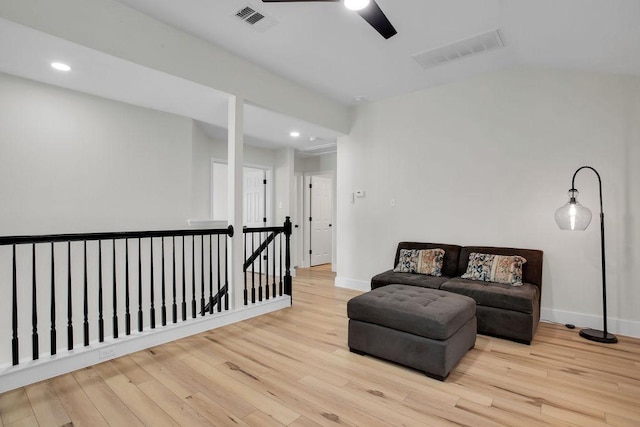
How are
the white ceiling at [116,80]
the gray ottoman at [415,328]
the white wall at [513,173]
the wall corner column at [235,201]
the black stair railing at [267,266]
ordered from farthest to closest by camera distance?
1. the black stair railing at [267,266]
2. the wall corner column at [235,201]
3. the white wall at [513,173]
4. the white ceiling at [116,80]
5. the gray ottoman at [415,328]

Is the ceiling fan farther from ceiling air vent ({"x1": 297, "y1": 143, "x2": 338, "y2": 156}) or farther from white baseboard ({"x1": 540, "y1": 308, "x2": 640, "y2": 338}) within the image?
ceiling air vent ({"x1": 297, "y1": 143, "x2": 338, "y2": 156})

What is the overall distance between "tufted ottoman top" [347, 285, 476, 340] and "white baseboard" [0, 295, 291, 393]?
1429mm

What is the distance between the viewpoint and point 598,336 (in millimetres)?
2969

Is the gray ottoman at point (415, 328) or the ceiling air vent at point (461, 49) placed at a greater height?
the ceiling air vent at point (461, 49)

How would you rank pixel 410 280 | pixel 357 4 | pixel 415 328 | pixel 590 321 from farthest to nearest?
pixel 410 280 < pixel 590 321 < pixel 415 328 < pixel 357 4

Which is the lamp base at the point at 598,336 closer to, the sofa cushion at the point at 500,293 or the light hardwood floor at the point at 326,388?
the light hardwood floor at the point at 326,388

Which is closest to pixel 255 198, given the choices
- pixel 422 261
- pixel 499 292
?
pixel 422 261

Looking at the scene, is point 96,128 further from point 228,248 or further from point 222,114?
point 228,248

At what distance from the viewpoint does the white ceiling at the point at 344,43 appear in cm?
249

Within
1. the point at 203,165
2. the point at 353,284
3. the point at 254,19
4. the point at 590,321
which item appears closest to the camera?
the point at 254,19

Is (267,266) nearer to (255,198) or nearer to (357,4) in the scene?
(357,4)

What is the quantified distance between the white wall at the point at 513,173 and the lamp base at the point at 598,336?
0.58ft

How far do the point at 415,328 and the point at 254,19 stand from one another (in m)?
2.87

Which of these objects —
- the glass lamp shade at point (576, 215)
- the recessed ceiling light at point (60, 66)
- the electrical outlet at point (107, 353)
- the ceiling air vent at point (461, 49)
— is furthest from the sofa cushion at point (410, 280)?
the recessed ceiling light at point (60, 66)
